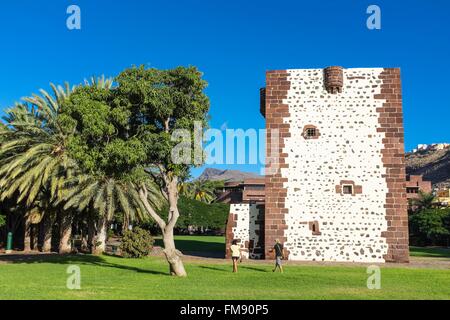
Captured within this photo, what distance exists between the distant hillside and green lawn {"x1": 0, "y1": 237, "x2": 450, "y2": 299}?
81.8m

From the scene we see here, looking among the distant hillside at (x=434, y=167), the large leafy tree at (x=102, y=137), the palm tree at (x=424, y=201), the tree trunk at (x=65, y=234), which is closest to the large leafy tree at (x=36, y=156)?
the tree trunk at (x=65, y=234)

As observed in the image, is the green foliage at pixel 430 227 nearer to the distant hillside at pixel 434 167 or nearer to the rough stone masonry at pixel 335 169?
the rough stone masonry at pixel 335 169

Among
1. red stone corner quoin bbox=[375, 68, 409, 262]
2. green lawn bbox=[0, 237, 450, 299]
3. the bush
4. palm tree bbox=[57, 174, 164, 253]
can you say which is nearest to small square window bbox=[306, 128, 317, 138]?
red stone corner quoin bbox=[375, 68, 409, 262]

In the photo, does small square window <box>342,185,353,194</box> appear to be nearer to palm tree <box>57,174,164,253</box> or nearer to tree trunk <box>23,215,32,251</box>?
palm tree <box>57,174,164,253</box>

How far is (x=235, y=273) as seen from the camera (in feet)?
57.0

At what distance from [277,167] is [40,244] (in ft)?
54.9

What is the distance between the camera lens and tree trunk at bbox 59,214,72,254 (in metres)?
26.3

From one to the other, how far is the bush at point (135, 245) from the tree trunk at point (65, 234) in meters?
4.13

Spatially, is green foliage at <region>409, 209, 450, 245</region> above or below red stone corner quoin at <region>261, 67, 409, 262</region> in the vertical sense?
below

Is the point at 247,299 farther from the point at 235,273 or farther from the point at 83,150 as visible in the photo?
the point at 83,150

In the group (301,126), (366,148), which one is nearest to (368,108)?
(366,148)

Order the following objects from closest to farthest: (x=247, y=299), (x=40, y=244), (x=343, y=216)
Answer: (x=247, y=299) → (x=343, y=216) → (x=40, y=244)
